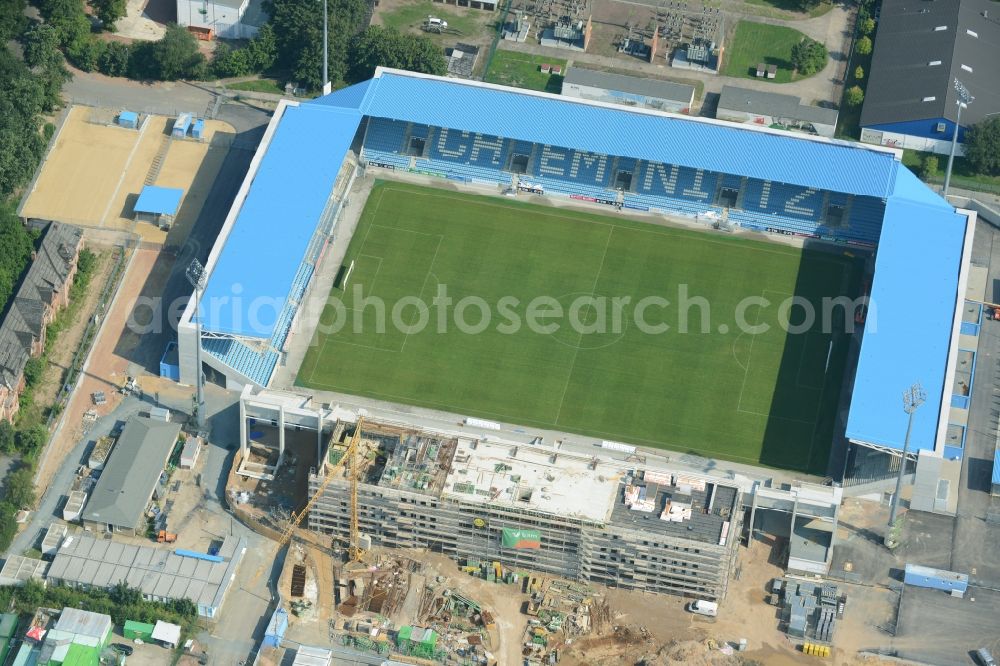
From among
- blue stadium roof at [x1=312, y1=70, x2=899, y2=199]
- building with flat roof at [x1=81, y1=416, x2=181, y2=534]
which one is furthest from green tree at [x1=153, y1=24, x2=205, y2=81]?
building with flat roof at [x1=81, y1=416, x2=181, y2=534]

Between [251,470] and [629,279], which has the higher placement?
[629,279]

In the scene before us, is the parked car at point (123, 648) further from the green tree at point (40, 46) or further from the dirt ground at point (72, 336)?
the green tree at point (40, 46)

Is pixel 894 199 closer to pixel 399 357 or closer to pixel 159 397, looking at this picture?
pixel 399 357

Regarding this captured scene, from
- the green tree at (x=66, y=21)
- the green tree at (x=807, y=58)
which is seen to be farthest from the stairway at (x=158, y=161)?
the green tree at (x=807, y=58)

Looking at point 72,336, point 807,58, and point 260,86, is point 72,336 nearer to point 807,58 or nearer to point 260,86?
point 260,86

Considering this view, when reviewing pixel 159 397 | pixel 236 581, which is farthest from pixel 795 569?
pixel 159 397

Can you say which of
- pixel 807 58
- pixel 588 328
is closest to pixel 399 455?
pixel 588 328
